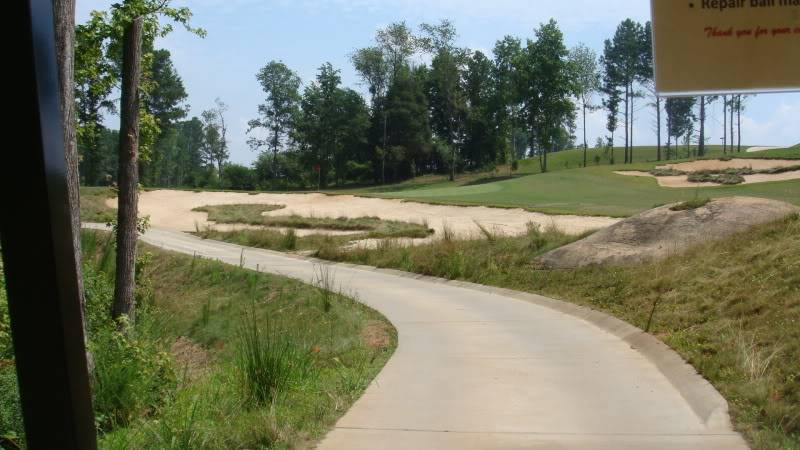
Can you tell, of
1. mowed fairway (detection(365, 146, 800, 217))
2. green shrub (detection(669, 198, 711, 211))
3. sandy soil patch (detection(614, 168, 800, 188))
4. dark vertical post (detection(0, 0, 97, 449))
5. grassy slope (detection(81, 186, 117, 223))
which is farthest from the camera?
Result: grassy slope (detection(81, 186, 117, 223))

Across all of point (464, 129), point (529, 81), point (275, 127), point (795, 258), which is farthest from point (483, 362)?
point (275, 127)

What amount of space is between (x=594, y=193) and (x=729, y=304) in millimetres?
35509

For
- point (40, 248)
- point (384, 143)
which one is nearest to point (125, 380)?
point (40, 248)

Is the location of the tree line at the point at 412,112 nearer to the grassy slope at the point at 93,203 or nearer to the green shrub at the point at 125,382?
the grassy slope at the point at 93,203

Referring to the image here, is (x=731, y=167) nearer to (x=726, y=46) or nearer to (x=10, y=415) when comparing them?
(x=726, y=46)

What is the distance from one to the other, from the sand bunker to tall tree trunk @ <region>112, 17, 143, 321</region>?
31335mm

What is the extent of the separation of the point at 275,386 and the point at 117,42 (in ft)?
31.1

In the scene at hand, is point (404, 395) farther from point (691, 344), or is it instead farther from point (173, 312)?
point (173, 312)

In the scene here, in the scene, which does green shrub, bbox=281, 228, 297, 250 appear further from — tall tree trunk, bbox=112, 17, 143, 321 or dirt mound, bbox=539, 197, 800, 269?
tall tree trunk, bbox=112, 17, 143, 321

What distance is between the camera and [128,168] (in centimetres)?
1480

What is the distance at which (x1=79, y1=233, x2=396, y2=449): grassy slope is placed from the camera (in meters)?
6.49

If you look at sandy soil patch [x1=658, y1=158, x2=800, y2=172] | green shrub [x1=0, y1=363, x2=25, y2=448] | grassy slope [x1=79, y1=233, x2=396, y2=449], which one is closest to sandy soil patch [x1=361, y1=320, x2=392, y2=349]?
grassy slope [x1=79, y1=233, x2=396, y2=449]

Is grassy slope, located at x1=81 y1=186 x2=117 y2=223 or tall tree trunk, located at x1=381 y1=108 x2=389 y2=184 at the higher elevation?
tall tree trunk, located at x1=381 y1=108 x2=389 y2=184

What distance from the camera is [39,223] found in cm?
425
